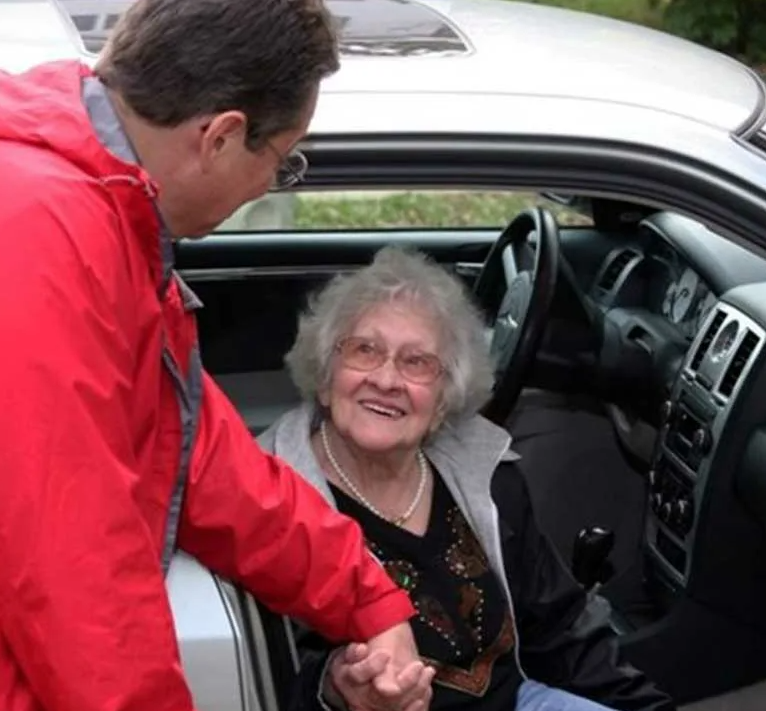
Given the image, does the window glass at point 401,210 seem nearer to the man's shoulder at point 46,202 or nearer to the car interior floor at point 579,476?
the car interior floor at point 579,476

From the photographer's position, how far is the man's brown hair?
1.76 m

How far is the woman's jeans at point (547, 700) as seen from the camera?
272 cm

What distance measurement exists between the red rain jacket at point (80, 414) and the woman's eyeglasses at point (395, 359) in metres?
0.84

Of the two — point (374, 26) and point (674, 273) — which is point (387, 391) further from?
A: point (674, 273)

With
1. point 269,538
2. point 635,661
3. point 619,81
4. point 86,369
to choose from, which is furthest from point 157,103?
point 635,661

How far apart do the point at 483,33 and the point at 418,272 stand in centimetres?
42

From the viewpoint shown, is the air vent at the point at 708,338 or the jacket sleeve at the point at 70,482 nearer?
the jacket sleeve at the point at 70,482

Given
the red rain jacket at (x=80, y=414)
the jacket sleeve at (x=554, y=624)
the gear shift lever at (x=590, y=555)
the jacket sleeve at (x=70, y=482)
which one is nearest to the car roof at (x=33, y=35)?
the red rain jacket at (x=80, y=414)

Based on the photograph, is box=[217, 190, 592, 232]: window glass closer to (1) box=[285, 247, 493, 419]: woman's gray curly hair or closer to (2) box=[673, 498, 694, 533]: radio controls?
(2) box=[673, 498, 694, 533]: radio controls

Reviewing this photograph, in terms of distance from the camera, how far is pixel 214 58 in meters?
1.76

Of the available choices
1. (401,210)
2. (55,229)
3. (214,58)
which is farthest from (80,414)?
(401,210)

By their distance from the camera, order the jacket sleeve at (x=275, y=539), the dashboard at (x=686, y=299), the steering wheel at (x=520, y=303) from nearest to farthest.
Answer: the jacket sleeve at (x=275, y=539) → the steering wheel at (x=520, y=303) → the dashboard at (x=686, y=299)

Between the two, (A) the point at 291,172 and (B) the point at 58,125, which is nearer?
(B) the point at 58,125

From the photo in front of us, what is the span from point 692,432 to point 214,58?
6.17ft
